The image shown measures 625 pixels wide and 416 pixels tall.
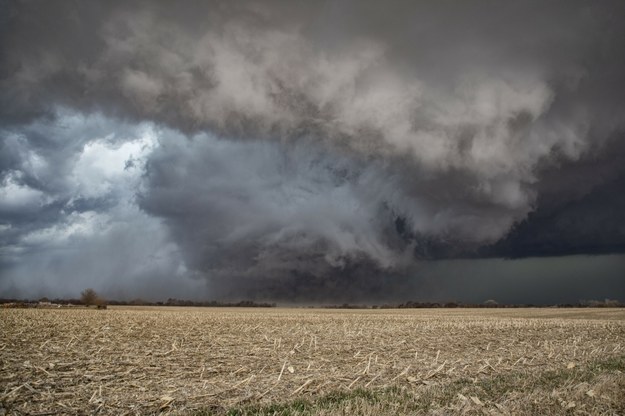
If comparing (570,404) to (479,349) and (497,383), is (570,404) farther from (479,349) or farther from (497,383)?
(479,349)

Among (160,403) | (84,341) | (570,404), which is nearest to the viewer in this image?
(570,404)

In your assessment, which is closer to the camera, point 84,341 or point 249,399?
point 249,399

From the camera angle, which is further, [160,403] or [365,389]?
[365,389]

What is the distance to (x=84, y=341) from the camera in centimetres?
2217

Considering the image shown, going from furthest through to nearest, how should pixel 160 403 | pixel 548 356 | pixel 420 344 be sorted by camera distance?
pixel 420 344 < pixel 548 356 < pixel 160 403

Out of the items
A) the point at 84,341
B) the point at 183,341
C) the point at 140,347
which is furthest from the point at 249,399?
the point at 84,341

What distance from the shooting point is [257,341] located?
24047mm

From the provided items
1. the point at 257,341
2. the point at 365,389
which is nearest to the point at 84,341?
the point at 257,341

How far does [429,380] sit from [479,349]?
1063 centimetres

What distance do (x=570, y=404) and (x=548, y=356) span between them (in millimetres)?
11676

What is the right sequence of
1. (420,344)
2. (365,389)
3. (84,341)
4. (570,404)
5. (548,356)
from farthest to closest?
(420,344) < (84,341) < (548,356) < (365,389) < (570,404)

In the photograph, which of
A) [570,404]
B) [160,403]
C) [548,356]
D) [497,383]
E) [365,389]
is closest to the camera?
[570,404]

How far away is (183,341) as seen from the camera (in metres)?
22.9

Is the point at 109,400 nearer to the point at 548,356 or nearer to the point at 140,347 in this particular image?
the point at 140,347
